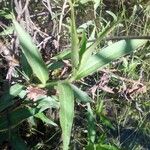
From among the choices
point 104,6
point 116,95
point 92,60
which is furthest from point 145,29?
point 92,60

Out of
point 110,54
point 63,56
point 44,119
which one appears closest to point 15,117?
point 44,119

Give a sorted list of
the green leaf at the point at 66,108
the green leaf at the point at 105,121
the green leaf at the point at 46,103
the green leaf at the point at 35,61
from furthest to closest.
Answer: the green leaf at the point at 105,121 → the green leaf at the point at 46,103 → the green leaf at the point at 35,61 → the green leaf at the point at 66,108

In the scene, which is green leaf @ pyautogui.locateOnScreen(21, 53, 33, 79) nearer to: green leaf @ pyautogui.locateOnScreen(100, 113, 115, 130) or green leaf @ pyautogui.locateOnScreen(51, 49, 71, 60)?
green leaf @ pyautogui.locateOnScreen(51, 49, 71, 60)

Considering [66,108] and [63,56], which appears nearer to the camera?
[66,108]

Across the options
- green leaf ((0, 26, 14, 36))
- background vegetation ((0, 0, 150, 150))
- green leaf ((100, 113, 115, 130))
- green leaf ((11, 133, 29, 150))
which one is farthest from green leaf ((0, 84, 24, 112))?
green leaf ((100, 113, 115, 130))

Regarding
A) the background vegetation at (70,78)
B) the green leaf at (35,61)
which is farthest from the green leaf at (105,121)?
the green leaf at (35,61)

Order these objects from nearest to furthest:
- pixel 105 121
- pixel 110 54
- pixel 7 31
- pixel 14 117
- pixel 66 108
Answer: pixel 66 108
pixel 110 54
pixel 14 117
pixel 7 31
pixel 105 121

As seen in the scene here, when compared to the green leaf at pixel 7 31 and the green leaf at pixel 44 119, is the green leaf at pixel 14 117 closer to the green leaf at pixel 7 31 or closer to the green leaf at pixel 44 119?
the green leaf at pixel 44 119

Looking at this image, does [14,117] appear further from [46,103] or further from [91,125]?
[91,125]
